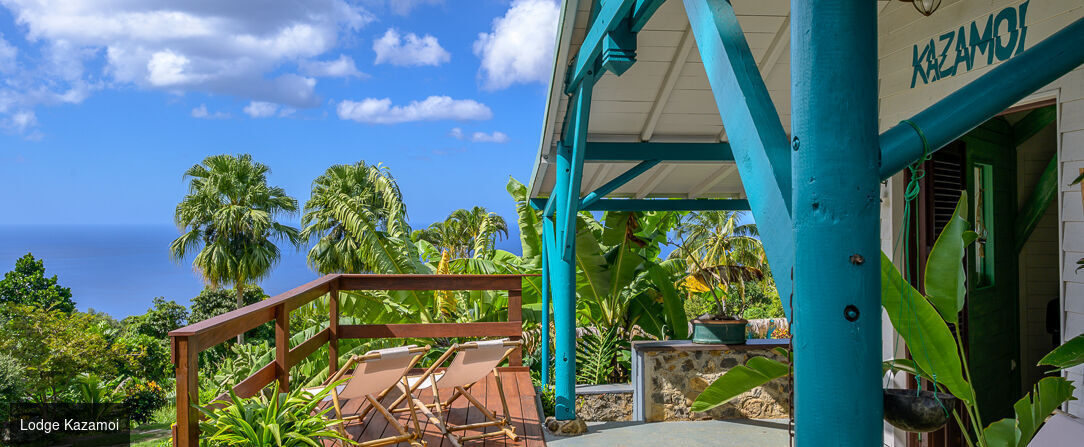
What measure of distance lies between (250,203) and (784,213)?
38.4 meters

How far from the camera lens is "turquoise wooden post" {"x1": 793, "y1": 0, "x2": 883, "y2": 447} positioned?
1259 mm

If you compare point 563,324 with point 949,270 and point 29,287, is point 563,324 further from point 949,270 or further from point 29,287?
point 29,287

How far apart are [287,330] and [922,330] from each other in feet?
11.2

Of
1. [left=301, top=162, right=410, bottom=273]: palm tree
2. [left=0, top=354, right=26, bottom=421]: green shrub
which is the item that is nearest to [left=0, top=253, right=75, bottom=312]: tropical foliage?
[left=301, top=162, right=410, bottom=273]: palm tree

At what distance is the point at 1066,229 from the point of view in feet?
10.8

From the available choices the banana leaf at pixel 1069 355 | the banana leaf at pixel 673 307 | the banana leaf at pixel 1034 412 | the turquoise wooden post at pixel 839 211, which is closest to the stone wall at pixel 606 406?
the banana leaf at pixel 673 307

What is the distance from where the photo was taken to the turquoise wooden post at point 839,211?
49.6 inches

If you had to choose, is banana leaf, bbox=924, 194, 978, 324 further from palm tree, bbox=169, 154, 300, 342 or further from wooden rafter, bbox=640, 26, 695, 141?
palm tree, bbox=169, 154, 300, 342

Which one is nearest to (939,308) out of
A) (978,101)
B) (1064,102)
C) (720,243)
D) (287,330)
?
(978,101)

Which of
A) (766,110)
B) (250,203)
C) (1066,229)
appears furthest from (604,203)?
(250,203)

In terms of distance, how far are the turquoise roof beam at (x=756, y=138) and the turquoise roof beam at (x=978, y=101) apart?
0.27m

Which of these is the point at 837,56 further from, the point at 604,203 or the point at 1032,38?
the point at 604,203

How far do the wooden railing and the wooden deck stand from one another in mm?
490

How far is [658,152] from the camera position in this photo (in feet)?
20.5
